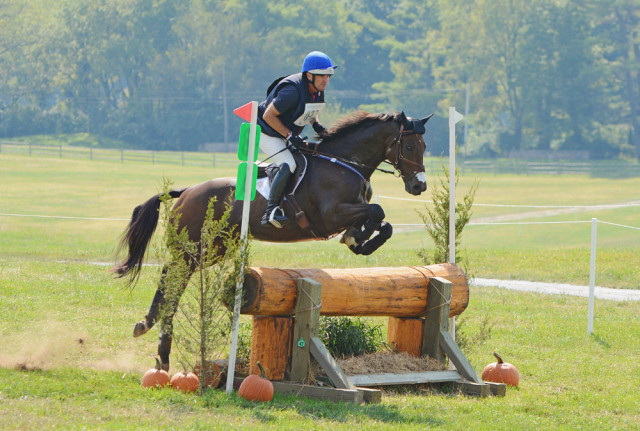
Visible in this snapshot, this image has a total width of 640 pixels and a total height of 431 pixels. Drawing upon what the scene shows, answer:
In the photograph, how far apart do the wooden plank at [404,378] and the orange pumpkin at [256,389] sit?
707 mm

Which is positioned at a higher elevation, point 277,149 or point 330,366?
point 277,149

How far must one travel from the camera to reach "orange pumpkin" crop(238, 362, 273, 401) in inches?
258

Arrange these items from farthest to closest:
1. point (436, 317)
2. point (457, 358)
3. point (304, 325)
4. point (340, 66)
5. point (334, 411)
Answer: point (340, 66) → point (436, 317) → point (457, 358) → point (304, 325) → point (334, 411)

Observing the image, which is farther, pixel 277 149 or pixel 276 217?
pixel 277 149

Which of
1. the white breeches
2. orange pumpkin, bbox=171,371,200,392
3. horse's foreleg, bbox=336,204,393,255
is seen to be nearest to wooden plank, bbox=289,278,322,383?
orange pumpkin, bbox=171,371,200,392

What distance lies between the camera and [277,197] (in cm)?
803

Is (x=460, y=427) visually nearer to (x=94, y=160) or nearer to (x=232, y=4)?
(x=94, y=160)

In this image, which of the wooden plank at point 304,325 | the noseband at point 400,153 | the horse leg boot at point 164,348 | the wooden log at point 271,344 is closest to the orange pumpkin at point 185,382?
the wooden log at point 271,344

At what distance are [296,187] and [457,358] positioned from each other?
2.10 meters

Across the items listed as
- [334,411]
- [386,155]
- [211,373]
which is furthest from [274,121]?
[334,411]

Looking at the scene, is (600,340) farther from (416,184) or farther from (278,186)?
(278,186)

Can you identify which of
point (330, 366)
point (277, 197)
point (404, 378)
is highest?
point (277, 197)

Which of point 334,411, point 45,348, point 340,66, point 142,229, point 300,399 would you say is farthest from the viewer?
point 340,66

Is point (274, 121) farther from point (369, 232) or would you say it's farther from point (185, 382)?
point (185, 382)
